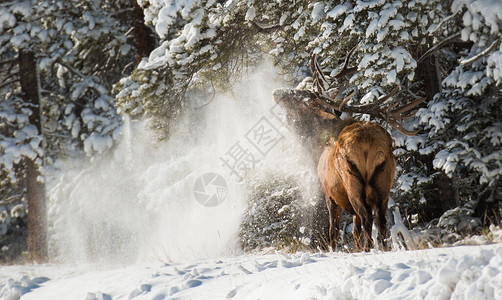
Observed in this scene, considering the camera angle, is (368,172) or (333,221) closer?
(368,172)

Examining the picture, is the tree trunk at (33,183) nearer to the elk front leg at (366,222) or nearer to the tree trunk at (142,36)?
the tree trunk at (142,36)

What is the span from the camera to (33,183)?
15.8 metres

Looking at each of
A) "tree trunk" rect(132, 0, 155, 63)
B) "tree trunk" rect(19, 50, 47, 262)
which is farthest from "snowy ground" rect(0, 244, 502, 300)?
"tree trunk" rect(19, 50, 47, 262)

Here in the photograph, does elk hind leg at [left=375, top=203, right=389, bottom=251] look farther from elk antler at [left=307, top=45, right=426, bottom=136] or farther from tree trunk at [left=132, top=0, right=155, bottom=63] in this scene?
tree trunk at [left=132, top=0, right=155, bottom=63]

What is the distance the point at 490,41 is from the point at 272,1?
4250mm

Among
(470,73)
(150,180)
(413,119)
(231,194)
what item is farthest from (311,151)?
(150,180)

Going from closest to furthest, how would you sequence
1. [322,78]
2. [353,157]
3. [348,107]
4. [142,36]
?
[353,157]
[348,107]
[322,78]
[142,36]

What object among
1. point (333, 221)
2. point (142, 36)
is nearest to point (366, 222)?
point (333, 221)

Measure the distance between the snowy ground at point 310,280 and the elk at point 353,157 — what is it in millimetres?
1340

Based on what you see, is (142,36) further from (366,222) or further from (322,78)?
(366,222)

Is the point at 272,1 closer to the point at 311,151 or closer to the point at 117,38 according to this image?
the point at 311,151

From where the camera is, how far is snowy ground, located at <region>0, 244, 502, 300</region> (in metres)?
2.96

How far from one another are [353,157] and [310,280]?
2.50 meters

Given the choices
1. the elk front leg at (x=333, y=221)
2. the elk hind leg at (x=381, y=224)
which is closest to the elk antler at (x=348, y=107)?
the elk front leg at (x=333, y=221)
